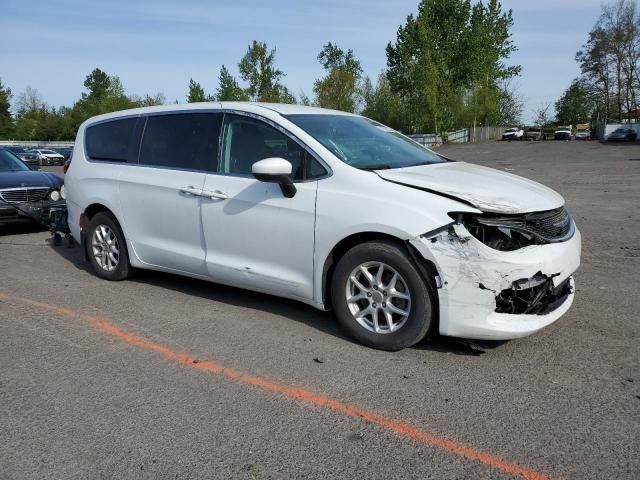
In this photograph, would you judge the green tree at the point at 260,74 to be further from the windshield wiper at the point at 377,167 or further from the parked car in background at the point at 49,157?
the windshield wiper at the point at 377,167

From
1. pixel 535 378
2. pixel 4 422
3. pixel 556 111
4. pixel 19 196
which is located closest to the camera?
pixel 4 422

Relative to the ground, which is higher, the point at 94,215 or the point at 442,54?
the point at 442,54

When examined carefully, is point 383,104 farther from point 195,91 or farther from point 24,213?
point 24,213

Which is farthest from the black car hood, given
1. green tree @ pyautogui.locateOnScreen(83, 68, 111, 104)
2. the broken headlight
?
green tree @ pyautogui.locateOnScreen(83, 68, 111, 104)

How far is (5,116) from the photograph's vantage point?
86.6m

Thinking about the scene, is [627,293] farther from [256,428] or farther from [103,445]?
[103,445]

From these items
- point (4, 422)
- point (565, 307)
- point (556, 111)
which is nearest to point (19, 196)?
point (4, 422)

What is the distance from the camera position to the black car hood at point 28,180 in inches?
370

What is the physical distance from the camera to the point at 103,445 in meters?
3.01

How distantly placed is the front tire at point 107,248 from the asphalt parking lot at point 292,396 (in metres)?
0.64

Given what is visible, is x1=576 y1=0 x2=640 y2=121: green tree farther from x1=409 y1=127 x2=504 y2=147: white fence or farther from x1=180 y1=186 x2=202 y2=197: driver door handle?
x1=180 y1=186 x2=202 y2=197: driver door handle

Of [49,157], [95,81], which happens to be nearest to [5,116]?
[95,81]

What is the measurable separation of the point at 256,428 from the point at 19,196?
7778 mm

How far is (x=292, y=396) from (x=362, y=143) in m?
2.28
